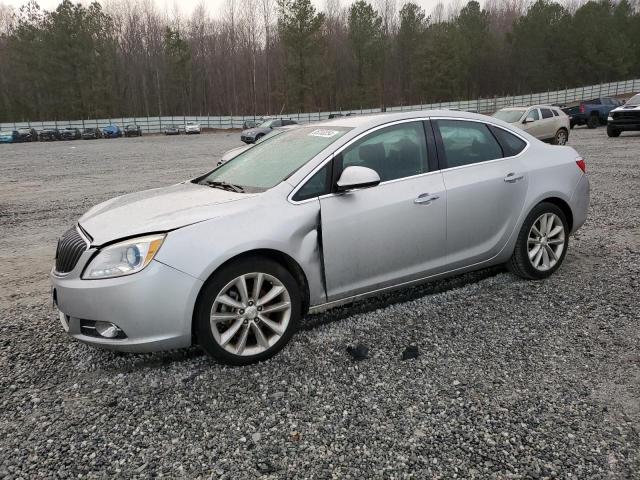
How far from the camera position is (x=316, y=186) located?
3344mm

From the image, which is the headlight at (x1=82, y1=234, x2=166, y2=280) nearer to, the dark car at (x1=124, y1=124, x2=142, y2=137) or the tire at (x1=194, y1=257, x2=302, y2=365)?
the tire at (x1=194, y1=257, x2=302, y2=365)

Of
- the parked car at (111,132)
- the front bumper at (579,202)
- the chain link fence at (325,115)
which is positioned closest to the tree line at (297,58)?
the chain link fence at (325,115)

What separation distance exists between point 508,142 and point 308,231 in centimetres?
219

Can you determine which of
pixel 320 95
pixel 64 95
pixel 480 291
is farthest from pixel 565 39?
pixel 480 291

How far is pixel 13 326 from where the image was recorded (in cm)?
391

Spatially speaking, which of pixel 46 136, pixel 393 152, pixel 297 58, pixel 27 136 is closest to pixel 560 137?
pixel 393 152

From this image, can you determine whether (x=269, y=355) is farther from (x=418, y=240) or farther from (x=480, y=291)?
(x=480, y=291)

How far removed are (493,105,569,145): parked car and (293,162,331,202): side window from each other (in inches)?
536

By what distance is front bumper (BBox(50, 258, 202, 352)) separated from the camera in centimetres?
279

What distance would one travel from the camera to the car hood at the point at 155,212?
2973mm

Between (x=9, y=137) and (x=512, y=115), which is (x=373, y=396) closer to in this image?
(x=512, y=115)

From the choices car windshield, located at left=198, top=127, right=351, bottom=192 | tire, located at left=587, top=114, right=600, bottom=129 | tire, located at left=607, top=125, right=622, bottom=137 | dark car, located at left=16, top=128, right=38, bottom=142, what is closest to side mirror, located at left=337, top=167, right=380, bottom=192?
car windshield, located at left=198, top=127, right=351, bottom=192

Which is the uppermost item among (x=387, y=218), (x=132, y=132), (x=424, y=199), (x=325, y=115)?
(x=325, y=115)

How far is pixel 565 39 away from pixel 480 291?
8163 cm
